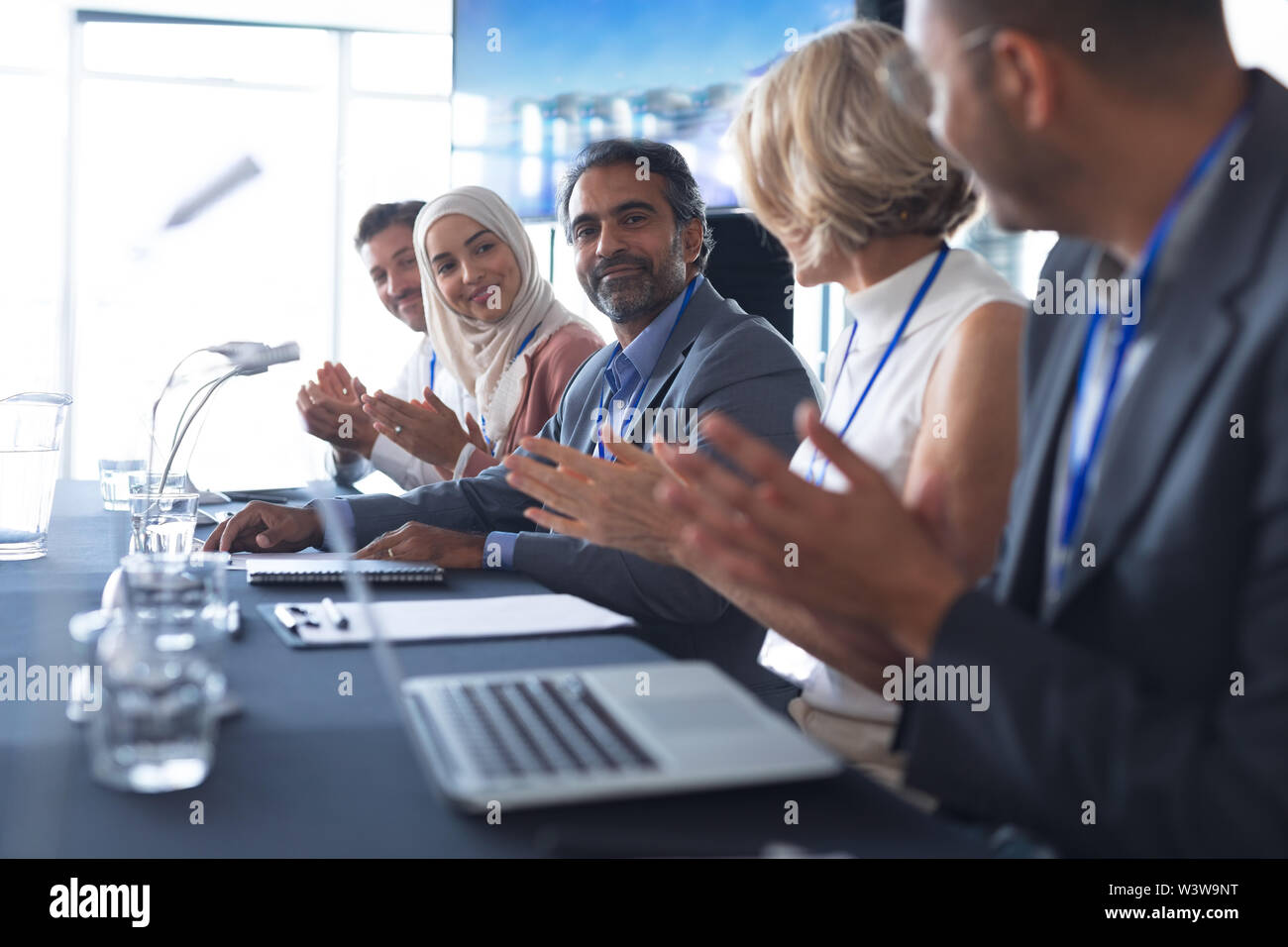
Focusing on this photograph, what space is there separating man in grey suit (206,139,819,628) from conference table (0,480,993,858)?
591mm

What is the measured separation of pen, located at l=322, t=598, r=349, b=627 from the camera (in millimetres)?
1381

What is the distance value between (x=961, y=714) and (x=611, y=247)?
1.80 meters

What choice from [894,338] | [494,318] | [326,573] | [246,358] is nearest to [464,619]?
[326,573]

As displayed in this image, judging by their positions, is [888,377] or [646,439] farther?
[646,439]

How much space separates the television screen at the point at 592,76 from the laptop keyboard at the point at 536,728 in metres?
3.35

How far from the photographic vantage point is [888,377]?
154cm

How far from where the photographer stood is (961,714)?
84 cm

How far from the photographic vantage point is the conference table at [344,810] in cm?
76

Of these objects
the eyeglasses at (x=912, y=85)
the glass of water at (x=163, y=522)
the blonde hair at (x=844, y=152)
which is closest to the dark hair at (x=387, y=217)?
the glass of water at (x=163, y=522)

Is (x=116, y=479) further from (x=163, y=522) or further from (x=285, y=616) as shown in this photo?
(x=285, y=616)

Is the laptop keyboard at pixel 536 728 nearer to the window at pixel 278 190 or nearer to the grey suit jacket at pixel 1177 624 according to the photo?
the grey suit jacket at pixel 1177 624

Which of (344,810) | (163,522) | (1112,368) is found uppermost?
(1112,368)

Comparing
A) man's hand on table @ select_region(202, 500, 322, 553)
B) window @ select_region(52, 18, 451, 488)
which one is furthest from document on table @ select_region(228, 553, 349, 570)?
window @ select_region(52, 18, 451, 488)

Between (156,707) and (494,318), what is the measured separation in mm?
2623
